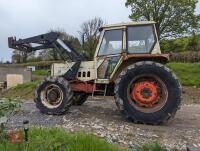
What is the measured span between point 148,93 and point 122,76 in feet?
2.49

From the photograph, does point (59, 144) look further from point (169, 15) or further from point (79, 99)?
point (169, 15)

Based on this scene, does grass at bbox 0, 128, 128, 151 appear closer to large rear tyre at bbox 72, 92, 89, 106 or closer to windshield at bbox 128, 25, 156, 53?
windshield at bbox 128, 25, 156, 53

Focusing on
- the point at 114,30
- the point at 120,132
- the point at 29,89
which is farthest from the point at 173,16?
the point at 120,132

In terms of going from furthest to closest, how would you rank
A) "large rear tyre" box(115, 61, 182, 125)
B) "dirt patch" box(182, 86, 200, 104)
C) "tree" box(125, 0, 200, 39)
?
"tree" box(125, 0, 200, 39)
"dirt patch" box(182, 86, 200, 104)
"large rear tyre" box(115, 61, 182, 125)

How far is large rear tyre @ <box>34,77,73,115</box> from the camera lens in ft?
35.6

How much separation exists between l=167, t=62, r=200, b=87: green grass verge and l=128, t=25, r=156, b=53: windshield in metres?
10.5

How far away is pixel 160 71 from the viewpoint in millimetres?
10000

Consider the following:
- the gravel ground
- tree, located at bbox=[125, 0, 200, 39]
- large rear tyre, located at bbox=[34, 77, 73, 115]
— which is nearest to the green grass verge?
the gravel ground

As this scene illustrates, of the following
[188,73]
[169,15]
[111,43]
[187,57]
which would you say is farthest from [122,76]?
[169,15]

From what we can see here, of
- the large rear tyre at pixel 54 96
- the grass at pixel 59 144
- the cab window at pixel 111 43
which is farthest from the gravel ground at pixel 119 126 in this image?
the cab window at pixel 111 43

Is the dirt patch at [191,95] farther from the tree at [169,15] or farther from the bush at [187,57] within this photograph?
the tree at [169,15]

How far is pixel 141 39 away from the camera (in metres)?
10.7

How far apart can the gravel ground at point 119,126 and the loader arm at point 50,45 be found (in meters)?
1.16

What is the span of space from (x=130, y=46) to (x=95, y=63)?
42.2 inches
